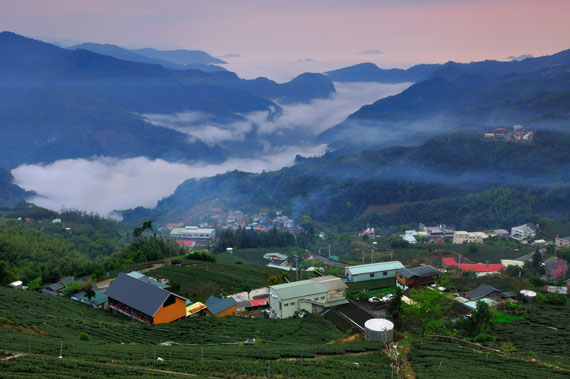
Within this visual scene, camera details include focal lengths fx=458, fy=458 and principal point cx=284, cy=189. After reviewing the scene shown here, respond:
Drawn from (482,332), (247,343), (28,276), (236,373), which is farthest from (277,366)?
(28,276)

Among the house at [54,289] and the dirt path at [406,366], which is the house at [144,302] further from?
the dirt path at [406,366]

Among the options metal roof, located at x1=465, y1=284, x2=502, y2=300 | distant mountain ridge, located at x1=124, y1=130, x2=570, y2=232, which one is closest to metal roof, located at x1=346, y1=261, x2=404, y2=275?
metal roof, located at x1=465, y1=284, x2=502, y2=300

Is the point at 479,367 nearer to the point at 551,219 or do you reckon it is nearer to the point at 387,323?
the point at 387,323

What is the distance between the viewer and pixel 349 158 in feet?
454

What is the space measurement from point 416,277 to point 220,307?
1864cm

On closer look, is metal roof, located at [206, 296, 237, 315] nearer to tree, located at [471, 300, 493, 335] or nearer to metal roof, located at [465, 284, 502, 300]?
tree, located at [471, 300, 493, 335]

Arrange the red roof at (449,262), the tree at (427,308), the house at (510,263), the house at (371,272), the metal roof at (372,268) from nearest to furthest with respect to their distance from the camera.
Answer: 1. the tree at (427,308)
2. the house at (371,272)
3. the metal roof at (372,268)
4. the house at (510,263)
5. the red roof at (449,262)

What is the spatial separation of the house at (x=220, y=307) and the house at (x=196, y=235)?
6029cm

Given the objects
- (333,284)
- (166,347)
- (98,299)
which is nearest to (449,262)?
(333,284)

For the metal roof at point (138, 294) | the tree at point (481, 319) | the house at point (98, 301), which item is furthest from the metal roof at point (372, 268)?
the house at point (98, 301)

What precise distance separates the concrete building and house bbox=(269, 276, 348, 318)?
5023cm

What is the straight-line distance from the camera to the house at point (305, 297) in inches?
1356

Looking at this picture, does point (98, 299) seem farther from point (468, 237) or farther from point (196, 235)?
point (468, 237)

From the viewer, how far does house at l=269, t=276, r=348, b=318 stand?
113ft
